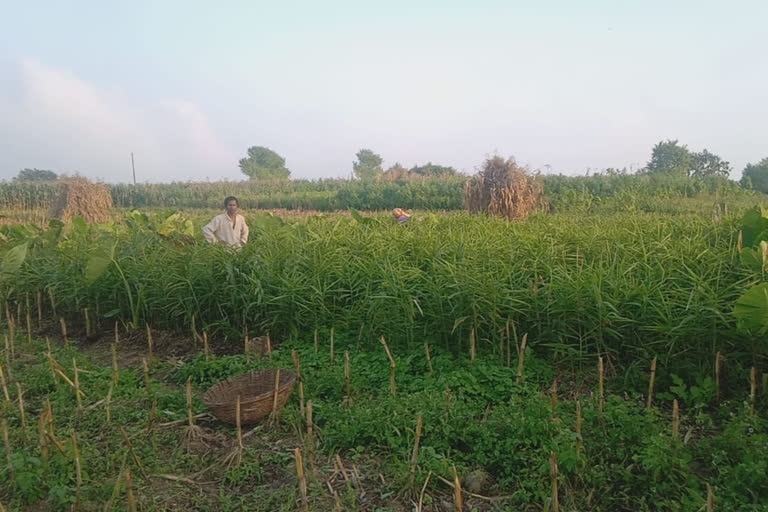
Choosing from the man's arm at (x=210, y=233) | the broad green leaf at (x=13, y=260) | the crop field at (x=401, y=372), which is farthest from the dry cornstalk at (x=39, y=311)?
the man's arm at (x=210, y=233)

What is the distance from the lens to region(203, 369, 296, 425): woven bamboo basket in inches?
112

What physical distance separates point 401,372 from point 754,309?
1888mm

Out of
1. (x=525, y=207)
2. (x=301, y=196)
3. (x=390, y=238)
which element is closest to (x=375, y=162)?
(x=301, y=196)

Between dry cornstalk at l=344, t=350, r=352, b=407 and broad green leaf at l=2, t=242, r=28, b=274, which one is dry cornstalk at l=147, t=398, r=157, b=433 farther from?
broad green leaf at l=2, t=242, r=28, b=274

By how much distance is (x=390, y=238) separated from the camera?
506 cm

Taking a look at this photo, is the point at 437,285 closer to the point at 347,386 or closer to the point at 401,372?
the point at 401,372

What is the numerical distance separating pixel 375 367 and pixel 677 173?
63.4 feet

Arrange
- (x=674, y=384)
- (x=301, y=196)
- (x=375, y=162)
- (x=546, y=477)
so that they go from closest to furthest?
(x=546, y=477)
(x=674, y=384)
(x=301, y=196)
(x=375, y=162)

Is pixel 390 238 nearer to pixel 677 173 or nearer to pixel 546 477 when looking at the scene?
pixel 546 477

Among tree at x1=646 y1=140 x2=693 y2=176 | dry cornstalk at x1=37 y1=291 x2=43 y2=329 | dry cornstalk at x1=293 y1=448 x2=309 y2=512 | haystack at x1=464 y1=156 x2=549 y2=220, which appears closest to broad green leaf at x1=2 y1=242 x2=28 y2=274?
dry cornstalk at x1=37 y1=291 x2=43 y2=329

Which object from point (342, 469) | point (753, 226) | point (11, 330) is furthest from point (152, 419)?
point (753, 226)

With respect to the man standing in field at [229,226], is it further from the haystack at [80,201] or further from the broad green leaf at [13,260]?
the haystack at [80,201]

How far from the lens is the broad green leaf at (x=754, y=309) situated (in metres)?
2.48

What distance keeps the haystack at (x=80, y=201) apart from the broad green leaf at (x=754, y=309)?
17390 mm
